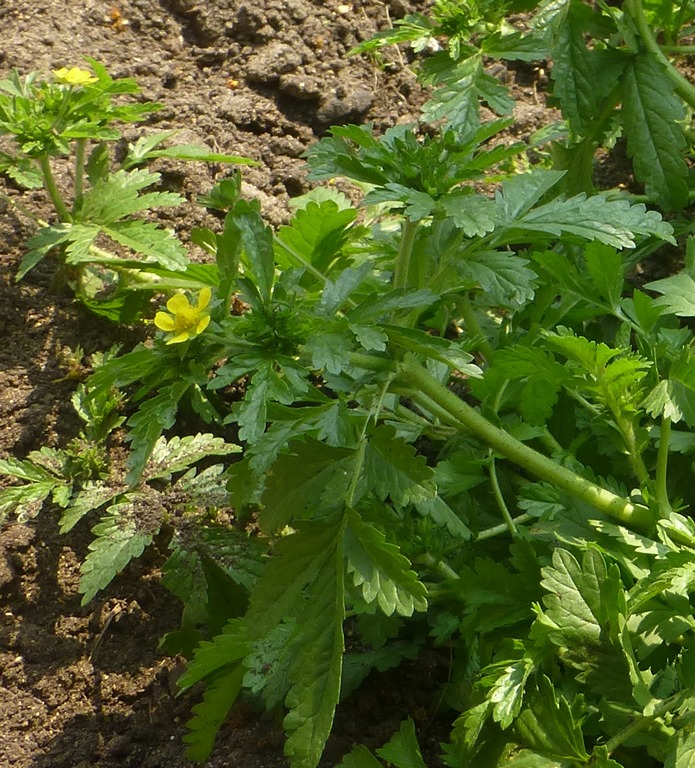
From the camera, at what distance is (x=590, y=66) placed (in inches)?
85.9

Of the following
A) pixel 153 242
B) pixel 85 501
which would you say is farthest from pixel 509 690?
pixel 153 242

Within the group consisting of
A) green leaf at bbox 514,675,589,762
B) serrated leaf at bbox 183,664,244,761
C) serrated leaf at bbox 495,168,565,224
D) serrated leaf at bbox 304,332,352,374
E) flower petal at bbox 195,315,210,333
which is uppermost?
serrated leaf at bbox 495,168,565,224

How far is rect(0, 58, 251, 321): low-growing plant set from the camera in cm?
214

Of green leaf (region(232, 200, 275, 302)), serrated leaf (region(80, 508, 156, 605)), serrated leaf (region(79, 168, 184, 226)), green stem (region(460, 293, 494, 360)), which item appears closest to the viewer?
green leaf (region(232, 200, 275, 302))

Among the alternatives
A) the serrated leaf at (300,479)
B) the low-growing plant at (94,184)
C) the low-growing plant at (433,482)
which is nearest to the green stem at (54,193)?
the low-growing plant at (94,184)

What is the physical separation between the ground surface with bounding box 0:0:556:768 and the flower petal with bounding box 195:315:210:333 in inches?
35.5

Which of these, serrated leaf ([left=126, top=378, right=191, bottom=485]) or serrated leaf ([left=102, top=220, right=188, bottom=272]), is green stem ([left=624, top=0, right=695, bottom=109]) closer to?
serrated leaf ([left=102, top=220, right=188, bottom=272])

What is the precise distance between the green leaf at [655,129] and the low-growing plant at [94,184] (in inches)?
40.0

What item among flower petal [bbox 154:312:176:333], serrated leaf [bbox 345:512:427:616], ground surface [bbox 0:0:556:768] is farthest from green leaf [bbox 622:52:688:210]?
flower petal [bbox 154:312:176:333]

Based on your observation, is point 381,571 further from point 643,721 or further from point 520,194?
point 520,194

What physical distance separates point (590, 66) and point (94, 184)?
1304 millimetres

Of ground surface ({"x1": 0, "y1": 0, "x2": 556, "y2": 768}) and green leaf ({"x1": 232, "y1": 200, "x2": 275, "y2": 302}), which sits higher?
green leaf ({"x1": 232, "y1": 200, "x2": 275, "y2": 302})

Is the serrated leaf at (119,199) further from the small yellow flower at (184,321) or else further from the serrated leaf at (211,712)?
the serrated leaf at (211,712)

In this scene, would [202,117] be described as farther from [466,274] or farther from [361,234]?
[466,274]
